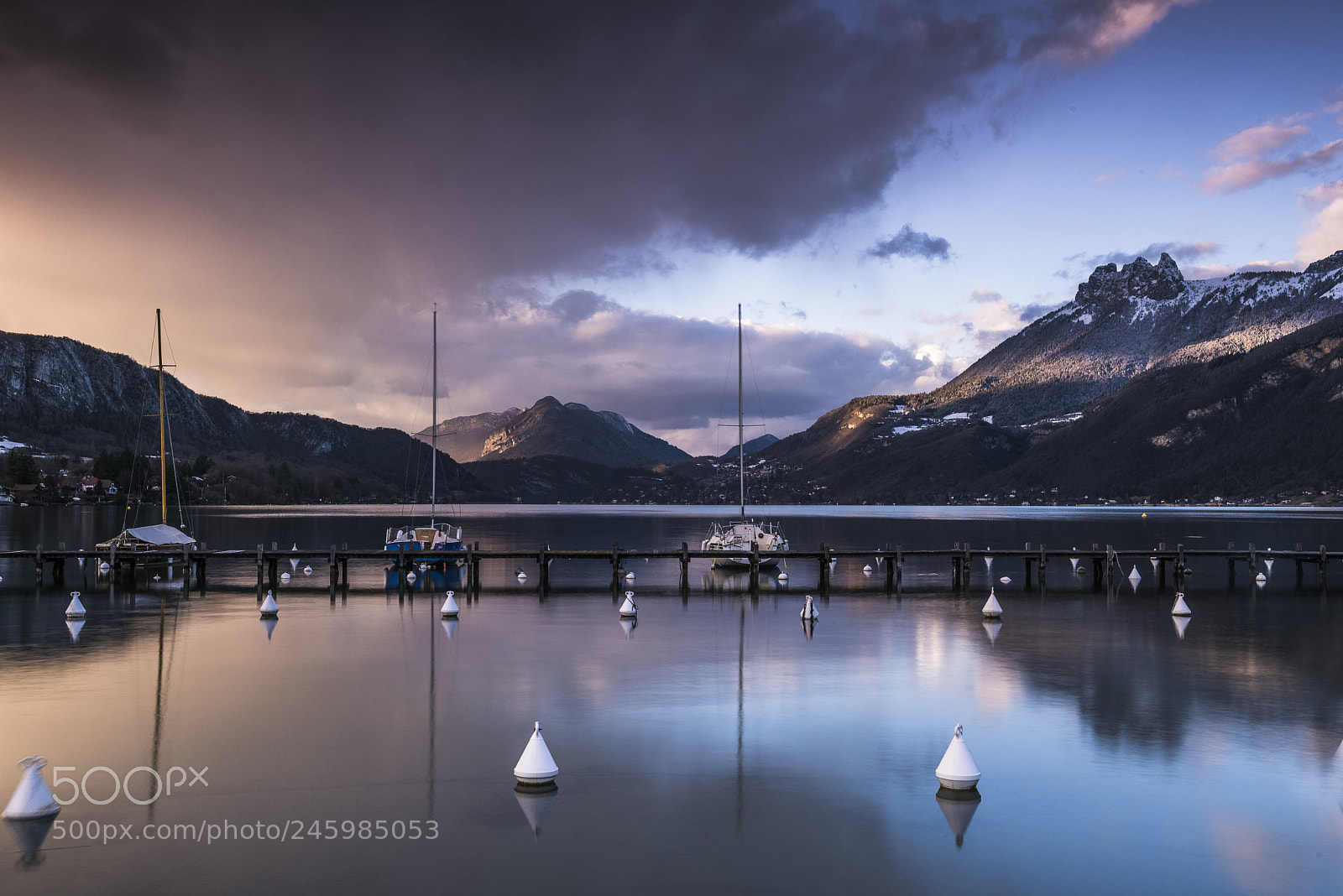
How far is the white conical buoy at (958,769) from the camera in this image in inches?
669

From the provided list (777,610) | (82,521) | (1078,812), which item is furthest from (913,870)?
(82,521)

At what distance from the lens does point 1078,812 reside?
1628cm

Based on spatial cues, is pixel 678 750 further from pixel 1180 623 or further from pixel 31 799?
pixel 1180 623

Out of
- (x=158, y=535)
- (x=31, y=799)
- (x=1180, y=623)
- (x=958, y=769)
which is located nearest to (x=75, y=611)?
(x=158, y=535)

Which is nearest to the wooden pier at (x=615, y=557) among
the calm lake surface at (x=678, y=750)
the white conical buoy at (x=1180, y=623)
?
the calm lake surface at (x=678, y=750)

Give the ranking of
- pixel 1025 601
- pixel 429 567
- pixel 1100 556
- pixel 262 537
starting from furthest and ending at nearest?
pixel 262 537
pixel 429 567
pixel 1100 556
pixel 1025 601

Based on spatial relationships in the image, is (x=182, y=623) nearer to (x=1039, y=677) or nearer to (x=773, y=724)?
(x=773, y=724)

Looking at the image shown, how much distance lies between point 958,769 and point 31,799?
1612cm

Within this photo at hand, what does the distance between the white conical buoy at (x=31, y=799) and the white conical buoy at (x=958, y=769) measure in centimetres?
1568

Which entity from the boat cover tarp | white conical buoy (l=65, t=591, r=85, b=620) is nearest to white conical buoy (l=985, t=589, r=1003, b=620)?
white conical buoy (l=65, t=591, r=85, b=620)

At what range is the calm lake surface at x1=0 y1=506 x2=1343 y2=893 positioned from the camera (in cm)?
1379

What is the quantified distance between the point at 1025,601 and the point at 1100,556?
50.2ft

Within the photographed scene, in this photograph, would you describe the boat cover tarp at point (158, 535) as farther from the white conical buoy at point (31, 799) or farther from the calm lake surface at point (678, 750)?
the white conical buoy at point (31, 799)

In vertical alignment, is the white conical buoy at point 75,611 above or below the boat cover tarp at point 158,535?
below
